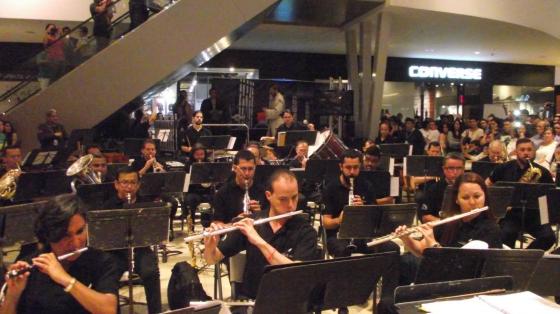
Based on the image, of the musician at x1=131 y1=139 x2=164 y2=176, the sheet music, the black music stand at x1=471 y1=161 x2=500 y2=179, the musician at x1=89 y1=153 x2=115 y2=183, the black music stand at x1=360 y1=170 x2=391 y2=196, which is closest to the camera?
the sheet music

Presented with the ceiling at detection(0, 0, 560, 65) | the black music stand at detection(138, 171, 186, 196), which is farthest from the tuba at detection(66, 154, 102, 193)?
the ceiling at detection(0, 0, 560, 65)

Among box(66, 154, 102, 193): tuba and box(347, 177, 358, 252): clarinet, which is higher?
box(66, 154, 102, 193): tuba

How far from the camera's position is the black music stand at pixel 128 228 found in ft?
12.8

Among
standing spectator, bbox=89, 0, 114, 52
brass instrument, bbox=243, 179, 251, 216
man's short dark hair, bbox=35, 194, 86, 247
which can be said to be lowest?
brass instrument, bbox=243, 179, 251, 216

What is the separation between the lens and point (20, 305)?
243cm

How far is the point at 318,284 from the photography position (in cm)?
250

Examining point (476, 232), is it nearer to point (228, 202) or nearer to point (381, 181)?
point (228, 202)

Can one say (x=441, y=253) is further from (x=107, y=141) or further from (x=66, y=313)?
(x=107, y=141)

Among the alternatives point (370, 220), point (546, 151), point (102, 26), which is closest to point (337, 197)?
point (370, 220)

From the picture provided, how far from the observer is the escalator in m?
10.0

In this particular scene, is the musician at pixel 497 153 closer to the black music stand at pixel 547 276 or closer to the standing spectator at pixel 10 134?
the black music stand at pixel 547 276

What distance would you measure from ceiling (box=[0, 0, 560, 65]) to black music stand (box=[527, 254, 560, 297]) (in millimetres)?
9377

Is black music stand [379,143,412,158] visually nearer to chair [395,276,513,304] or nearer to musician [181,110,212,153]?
musician [181,110,212,153]

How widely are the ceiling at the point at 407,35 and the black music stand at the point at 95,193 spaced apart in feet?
23.9
